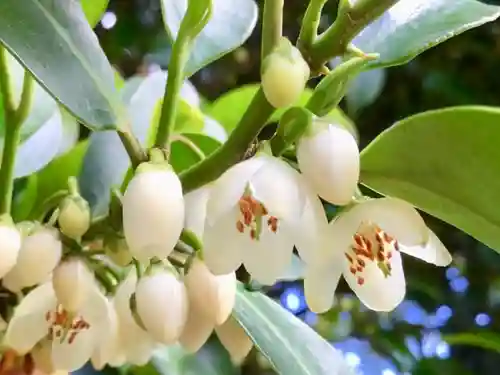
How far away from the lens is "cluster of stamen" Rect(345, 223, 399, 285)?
1.59 ft

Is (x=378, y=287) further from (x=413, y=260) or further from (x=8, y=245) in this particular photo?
(x=413, y=260)

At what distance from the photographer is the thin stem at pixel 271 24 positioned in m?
0.40

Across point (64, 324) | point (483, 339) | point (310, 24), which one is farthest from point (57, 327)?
point (483, 339)

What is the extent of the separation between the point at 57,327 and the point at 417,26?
300mm

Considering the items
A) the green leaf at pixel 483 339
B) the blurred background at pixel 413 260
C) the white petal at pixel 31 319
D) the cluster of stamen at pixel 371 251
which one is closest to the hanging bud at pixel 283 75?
the cluster of stamen at pixel 371 251

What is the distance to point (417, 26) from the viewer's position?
0.48 m

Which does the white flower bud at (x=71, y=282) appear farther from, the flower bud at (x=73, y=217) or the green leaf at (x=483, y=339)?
the green leaf at (x=483, y=339)

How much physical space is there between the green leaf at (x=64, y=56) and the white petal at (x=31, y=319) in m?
0.14

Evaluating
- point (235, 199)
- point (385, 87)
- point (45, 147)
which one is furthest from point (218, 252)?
point (385, 87)

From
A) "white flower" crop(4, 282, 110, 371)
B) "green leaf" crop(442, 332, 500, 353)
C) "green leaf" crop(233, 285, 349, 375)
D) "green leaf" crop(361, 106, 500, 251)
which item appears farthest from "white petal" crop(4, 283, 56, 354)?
"green leaf" crop(442, 332, 500, 353)

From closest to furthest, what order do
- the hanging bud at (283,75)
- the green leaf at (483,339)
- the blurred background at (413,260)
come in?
1. the hanging bud at (283,75)
2. the green leaf at (483,339)
3. the blurred background at (413,260)

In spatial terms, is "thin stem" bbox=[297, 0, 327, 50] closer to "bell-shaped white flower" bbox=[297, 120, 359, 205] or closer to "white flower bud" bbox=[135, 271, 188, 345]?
"bell-shaped white flower" bbox=[297, 120, 359, 205]

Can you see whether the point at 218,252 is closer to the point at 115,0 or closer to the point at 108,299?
the point at 108,299

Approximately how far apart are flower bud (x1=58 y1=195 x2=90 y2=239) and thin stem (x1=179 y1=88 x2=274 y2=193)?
70mm
